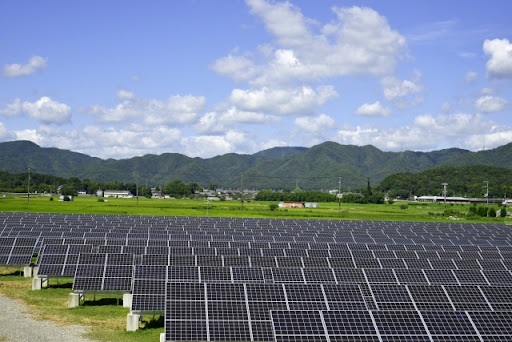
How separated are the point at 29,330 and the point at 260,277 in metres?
8.43

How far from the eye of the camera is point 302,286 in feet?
65.0

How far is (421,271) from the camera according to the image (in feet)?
79.3

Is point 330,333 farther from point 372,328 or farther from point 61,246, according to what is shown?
point 61,246

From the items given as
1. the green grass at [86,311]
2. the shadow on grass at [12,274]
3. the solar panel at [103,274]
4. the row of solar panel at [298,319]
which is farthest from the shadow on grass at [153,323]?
the shadow on grass at [12,274]

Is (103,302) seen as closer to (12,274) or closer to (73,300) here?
(73,300)

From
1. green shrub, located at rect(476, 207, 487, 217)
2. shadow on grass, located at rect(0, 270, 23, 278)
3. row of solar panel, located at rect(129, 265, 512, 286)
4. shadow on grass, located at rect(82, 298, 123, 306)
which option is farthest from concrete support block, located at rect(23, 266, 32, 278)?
green shrub, located at rect(476, 207, 487, 217)

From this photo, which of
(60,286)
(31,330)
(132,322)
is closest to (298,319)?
(132,322)

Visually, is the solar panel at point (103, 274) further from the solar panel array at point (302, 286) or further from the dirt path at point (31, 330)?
the dirt path at point (31, 330)

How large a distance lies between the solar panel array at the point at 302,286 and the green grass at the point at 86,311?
3.29ft

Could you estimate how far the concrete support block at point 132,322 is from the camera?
2137cm

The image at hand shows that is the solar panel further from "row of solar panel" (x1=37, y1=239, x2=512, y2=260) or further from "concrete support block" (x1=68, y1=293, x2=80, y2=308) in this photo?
"row of solar panel" (x1=37, y1=239, x2=512, y2=260)

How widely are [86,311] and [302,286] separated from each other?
10005 millimetres

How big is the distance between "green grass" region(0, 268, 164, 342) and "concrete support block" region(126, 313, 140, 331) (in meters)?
0.19

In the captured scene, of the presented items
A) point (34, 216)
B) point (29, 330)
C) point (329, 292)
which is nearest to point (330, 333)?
point (329, 292)
